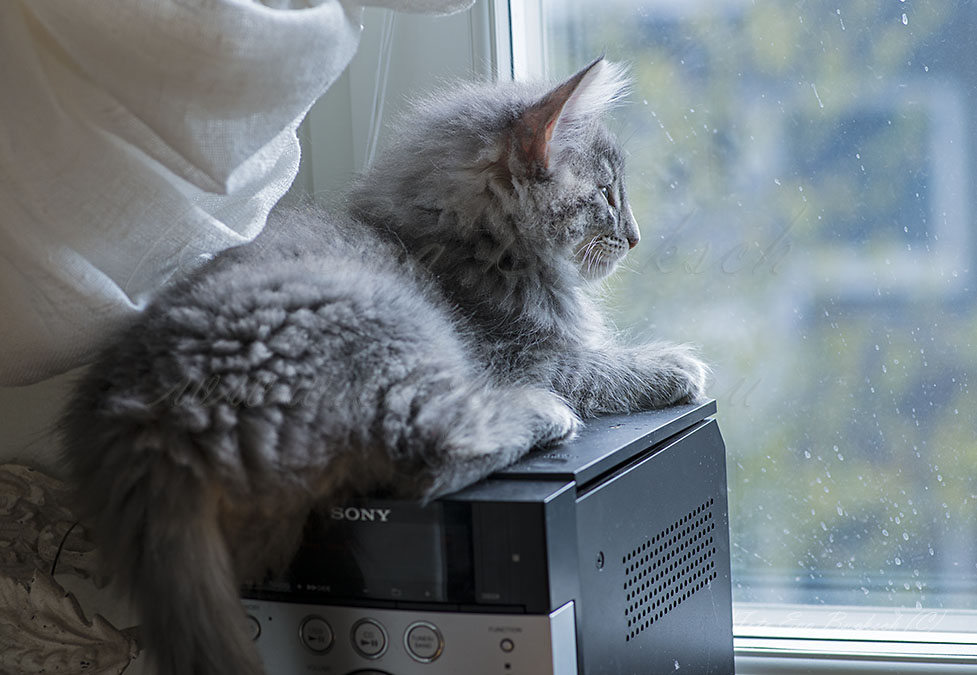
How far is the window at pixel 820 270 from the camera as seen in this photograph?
54.6 inches

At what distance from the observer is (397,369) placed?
2.79ft

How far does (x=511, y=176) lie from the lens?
115 centimetres

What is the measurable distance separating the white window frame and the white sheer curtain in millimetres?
470

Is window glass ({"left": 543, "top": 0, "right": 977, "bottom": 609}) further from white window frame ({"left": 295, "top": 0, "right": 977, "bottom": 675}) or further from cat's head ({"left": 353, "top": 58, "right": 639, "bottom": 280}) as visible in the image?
cat's head ({"left": 353, "top": 58, "right": 639, "bottom": 280})

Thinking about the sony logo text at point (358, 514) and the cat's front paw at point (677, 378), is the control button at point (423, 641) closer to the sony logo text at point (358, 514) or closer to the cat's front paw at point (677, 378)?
the sony logo text at point (358, 514)

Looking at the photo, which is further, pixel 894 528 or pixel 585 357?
pixel 894 528

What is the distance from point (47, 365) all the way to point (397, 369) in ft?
1.29

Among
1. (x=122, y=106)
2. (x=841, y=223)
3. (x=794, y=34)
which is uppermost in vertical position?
(x=794, y=34)

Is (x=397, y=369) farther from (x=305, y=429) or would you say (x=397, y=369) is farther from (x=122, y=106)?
(x=122, y=106)

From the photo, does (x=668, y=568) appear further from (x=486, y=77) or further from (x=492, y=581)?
(x=486, y=77)

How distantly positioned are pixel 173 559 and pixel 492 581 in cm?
25

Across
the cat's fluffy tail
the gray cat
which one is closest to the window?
the gray cat

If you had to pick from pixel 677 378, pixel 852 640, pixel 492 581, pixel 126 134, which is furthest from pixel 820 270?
pixel 126 134

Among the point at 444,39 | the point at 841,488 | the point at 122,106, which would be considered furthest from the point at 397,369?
the point at 841,488
